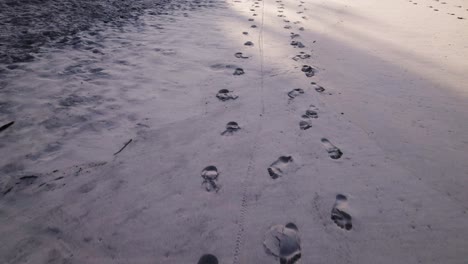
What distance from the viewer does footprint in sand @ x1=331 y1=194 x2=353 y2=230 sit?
4.28 feet

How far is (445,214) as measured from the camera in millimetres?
1365

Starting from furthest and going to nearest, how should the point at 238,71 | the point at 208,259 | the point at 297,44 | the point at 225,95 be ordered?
1. the point at 297,44
2. the point at 238,71
3. the point at 225,95
4. the point at 208,259

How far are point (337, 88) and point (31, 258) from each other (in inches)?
100

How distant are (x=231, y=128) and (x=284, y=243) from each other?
0.96m

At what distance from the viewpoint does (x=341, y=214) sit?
1356 mm

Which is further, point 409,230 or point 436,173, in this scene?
point 436,173

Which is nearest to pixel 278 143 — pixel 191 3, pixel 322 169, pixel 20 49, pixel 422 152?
pixel 322 169

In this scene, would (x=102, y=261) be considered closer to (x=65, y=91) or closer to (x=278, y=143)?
(x=278, y=143)

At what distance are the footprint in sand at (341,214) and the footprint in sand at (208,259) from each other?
26.4 inches

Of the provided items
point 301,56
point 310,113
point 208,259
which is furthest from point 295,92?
point 208,259

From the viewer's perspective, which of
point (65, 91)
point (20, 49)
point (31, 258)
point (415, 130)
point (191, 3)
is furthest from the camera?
point (191, 3)

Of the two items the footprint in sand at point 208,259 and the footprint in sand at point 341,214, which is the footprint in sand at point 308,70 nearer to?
the footprint in sand at point 341,214

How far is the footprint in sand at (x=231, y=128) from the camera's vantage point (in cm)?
189

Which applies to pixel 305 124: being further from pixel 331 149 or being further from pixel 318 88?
pixel 318 88
